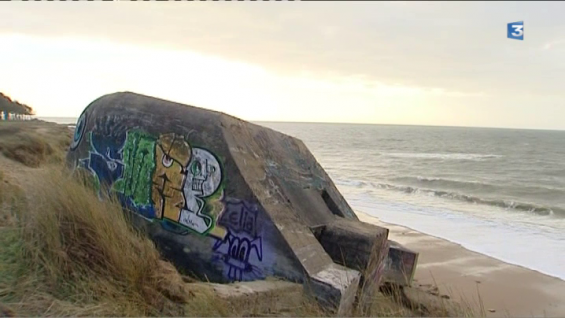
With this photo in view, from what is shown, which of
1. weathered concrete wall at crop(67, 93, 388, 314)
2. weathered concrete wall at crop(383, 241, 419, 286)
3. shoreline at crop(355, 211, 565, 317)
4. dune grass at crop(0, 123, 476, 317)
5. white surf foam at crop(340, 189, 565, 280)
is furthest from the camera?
white surf foam at crop(340, 189, 565, 280)

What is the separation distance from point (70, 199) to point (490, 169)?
3634 cm

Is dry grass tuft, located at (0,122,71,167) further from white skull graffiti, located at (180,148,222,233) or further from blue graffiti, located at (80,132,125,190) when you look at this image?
white skull graffiti, located at (180,148,222,233)

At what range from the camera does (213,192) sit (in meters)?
5.34

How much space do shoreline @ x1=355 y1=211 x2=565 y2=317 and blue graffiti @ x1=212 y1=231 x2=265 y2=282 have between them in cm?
371

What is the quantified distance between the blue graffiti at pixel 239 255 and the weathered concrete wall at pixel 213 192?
0.01 metres

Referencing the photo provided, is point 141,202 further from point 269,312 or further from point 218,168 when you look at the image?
point 269,312

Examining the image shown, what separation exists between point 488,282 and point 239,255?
6.25 metres

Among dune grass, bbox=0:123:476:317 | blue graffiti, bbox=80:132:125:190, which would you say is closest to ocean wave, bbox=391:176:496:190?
blue graffiti, bbox=80:132:125:190

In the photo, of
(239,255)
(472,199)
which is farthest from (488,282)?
(472,199)

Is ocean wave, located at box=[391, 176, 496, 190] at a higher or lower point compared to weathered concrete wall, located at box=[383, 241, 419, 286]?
lower

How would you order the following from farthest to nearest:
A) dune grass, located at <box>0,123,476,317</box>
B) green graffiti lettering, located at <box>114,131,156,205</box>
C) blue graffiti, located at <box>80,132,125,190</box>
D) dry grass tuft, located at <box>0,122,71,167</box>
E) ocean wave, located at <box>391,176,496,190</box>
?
1. ocean wave, located at <box>391,176,496,190</box>
2. dry grass tuft, located at <box>0,122,71,167</box>
3. blue graffiti, located at <box>80,132,125,190</box>
4. green graffiti lettering, located at <box>114,131,156,205</box>
5. dune grass, located at <box>0,123,476,317</box>

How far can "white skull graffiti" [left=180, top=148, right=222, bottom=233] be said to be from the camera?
535cm

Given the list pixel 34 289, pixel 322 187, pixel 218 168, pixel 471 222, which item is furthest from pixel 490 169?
pixel 34 289

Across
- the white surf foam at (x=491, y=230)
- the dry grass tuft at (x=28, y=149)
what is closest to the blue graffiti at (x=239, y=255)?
the white surf foam at (x=491, y=230)
